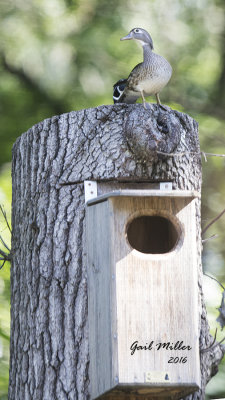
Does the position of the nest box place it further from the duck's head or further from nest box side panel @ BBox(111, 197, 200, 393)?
the duck's head

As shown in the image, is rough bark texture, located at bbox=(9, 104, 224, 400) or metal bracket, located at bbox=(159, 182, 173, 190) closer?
rough bark texture, located at bbox=(9, 104, 224, 400)

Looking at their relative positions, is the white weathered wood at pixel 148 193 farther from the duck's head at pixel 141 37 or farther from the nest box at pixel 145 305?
the duck's head at pixel 141 37

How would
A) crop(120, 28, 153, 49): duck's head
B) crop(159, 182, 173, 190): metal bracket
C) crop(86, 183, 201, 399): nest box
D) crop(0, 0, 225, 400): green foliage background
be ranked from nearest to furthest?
crop(86, 183, 201, 399): nest box → crop(159, 182, 173, 190): metal bracket → crop(120, 28, 153, 49): duck's head → crop(0, 0, 225, 400): green foliage background

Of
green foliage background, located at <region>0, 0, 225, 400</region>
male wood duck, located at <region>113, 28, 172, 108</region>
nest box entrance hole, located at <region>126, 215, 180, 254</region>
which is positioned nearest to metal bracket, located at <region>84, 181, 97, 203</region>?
nest box entrance hole, located at <region>126, 215, 180, 254</region>

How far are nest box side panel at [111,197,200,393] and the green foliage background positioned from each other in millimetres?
1453

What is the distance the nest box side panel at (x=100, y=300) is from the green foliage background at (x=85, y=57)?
1.22 meters

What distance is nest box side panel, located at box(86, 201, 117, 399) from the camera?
270cm

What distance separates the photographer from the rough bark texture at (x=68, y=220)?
299 centimetres

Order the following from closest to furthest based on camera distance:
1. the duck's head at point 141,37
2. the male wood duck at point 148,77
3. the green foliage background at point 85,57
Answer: the male wood duck at point 148,77, the duck's head at point 141,37, the green foliage background at point 85,57

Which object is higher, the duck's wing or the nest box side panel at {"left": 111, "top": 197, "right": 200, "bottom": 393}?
the duck's wing

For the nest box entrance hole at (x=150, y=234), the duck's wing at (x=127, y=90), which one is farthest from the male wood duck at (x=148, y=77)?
the nest box entrance hole at (x=150, y=234)

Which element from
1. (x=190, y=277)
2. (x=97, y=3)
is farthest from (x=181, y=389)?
(x=97, y=3)

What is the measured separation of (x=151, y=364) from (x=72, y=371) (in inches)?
16.4

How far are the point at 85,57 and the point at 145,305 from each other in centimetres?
212
